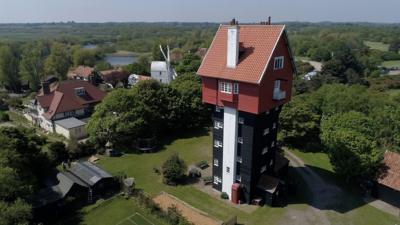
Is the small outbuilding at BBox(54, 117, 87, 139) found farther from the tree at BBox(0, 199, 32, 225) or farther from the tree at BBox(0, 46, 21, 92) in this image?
the tree at BBox(0, 46, 21, 92)

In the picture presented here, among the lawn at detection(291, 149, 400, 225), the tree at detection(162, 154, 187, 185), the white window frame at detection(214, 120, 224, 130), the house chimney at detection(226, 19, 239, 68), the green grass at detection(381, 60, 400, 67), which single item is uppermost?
the house chimney at detection(226, 19, 239, 68)

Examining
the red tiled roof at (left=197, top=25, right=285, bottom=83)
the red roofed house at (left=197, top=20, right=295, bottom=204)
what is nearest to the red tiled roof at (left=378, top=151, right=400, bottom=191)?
the red roofed house at (left=197, top=20, right=295, bottom=204)

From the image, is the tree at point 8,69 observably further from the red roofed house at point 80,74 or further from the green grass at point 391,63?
the green grass at point 391,63

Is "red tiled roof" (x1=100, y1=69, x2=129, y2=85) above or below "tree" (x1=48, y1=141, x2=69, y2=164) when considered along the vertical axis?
above

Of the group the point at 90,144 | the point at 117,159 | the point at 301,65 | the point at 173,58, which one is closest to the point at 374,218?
the point at 117,159

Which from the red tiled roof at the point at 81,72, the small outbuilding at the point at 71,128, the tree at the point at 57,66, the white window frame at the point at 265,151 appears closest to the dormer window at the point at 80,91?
the small outbuilding at the point at 71,128

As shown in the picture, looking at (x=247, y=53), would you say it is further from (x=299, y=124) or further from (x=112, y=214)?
(x=299, y=124)
